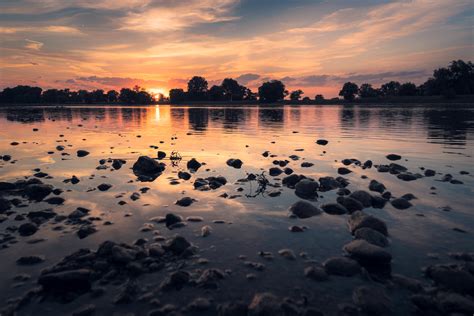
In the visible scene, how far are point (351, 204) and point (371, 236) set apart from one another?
2447 mm

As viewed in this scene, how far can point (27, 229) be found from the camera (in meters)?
8.09

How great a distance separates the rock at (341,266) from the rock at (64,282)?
191 inches

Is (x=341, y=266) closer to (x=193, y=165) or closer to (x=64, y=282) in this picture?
(x=64, y=282)

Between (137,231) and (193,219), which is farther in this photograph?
(193,219)

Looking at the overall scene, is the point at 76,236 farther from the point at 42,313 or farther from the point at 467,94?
the point at 467,94

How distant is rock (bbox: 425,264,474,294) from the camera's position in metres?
5.73

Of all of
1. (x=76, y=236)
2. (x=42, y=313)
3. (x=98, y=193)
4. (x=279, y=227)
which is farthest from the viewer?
(x=98, y=193)

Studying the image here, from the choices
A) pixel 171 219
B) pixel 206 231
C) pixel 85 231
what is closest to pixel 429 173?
pixel 206 231

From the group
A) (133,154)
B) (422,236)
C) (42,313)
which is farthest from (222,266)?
(133,154)

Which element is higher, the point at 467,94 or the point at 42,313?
the point at 467,94

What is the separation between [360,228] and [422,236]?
1641 millimetres

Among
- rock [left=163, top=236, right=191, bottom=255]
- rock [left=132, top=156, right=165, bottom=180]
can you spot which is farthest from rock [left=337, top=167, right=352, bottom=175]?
rock [left=163, top=236, right=191, bottom=255]

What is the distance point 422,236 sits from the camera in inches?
314

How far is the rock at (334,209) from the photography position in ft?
31.8
